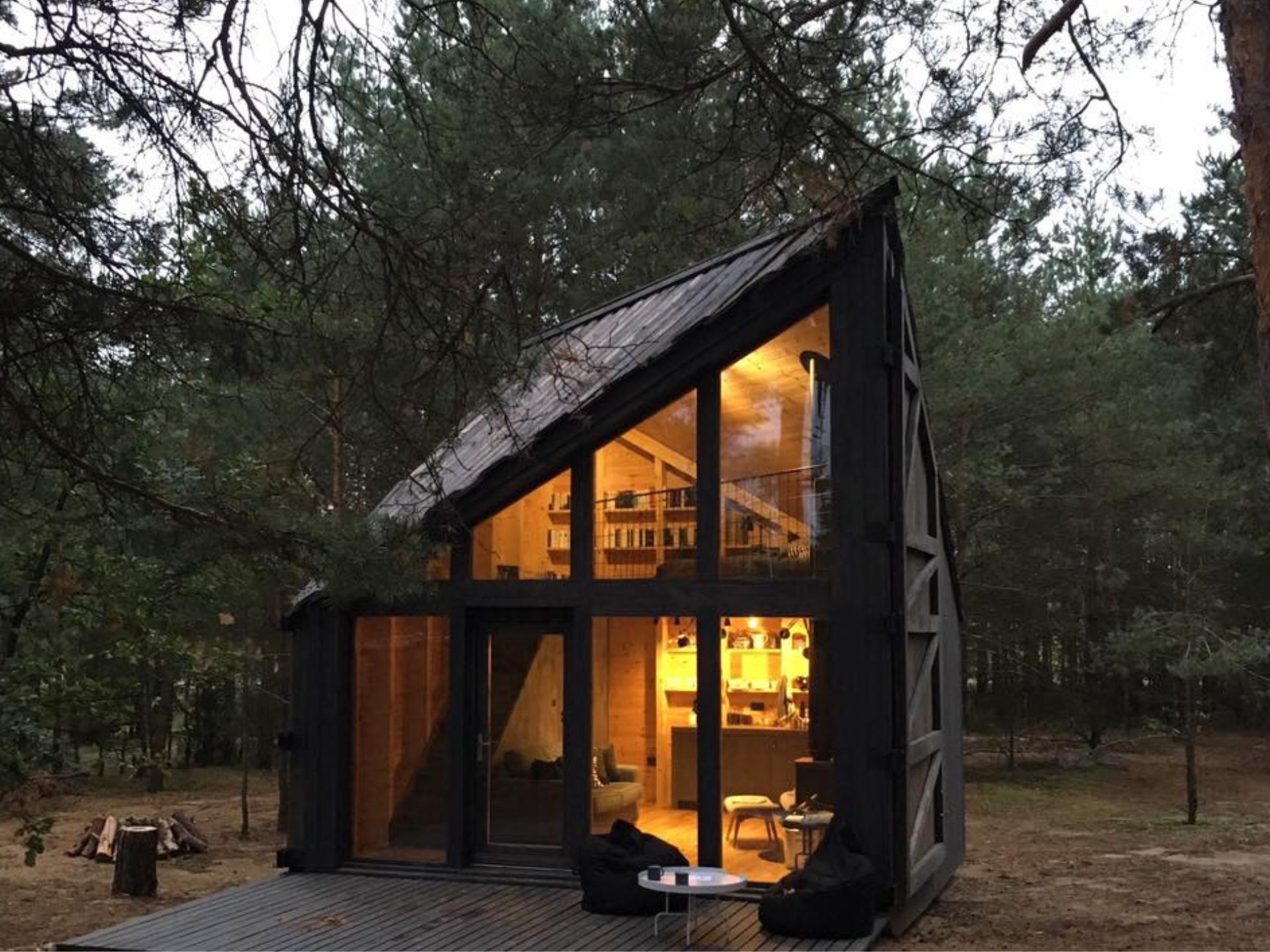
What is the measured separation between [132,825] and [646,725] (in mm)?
6702

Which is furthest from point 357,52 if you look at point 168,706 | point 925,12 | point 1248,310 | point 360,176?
point 168,706

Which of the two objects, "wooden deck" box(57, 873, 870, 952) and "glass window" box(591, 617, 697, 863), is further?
"glass window" box(591, 617, 697, 863)

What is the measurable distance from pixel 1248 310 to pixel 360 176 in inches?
325

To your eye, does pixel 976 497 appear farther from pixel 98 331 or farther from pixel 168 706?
pixel 98 331

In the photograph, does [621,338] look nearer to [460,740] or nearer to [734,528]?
[734,528]

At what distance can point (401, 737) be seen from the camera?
8.70 m

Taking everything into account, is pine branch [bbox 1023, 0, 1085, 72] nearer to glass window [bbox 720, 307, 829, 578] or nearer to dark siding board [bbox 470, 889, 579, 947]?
glass window [bbox 720, 307, 829, 578]

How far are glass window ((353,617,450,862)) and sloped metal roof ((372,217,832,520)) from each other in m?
0.99

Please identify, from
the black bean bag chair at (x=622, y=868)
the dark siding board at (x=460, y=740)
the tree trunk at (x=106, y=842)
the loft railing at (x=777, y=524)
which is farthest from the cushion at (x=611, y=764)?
the tree trunk at (x=106, y=842)

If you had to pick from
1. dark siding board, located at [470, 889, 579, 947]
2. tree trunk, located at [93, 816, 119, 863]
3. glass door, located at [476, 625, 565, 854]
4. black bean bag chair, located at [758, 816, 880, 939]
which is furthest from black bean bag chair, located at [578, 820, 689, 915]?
tree trunk, located at [93, 816, 119, 863]

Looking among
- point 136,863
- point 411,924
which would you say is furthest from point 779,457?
point 136,863

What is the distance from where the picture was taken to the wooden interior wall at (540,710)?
8422 millimetres

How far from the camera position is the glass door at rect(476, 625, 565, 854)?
27.6 ft

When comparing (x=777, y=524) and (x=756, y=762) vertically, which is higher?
(x=777, y=524)
